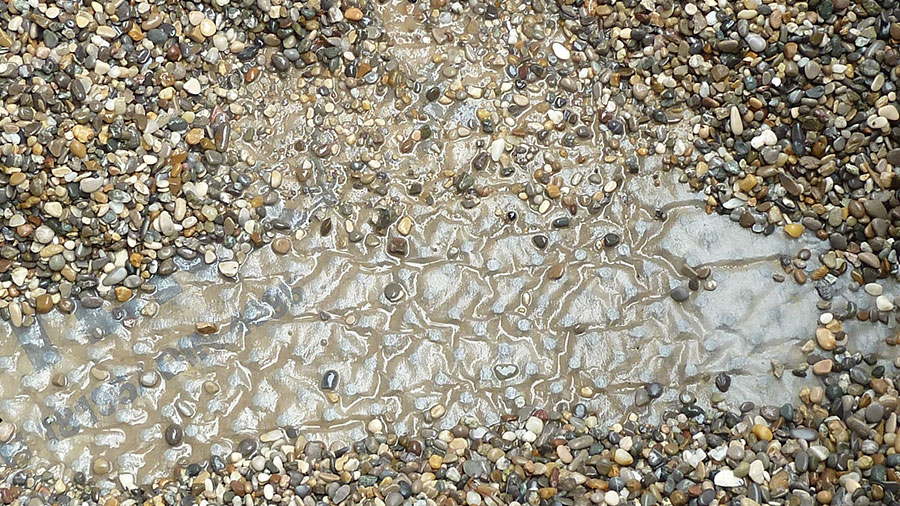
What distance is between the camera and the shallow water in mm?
2461

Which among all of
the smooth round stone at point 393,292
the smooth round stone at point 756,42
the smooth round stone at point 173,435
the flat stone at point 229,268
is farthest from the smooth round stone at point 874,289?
the smooth round stone at point 173,435

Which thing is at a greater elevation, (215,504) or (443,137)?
(443,137)

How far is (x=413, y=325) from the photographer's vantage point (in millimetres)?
2564

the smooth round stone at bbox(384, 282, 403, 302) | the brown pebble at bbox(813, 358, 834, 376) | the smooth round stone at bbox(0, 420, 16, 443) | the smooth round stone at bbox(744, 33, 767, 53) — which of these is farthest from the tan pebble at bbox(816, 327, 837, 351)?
the smooth round stone at bbox(0, 420, 16, 443)

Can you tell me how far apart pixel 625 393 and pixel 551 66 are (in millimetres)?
1019

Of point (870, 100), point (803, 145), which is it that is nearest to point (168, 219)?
point (803, 145)

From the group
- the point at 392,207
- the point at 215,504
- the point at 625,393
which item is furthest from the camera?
the point at 392,207

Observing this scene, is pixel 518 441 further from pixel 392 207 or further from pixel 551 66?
pixel 551 66

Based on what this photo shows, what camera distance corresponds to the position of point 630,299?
258cm

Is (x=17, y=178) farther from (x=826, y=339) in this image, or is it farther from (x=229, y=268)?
(x=826, y=339)

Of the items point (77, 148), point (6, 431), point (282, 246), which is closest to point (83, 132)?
point (77, 148)

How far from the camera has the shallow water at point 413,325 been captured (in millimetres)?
2461

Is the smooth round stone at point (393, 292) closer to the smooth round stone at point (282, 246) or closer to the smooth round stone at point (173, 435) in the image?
the smooth round stone at point (282, 246)

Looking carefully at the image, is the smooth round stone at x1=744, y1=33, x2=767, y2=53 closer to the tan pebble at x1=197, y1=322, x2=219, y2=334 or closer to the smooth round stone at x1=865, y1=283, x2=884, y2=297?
the smooth round stone at x1=865, y1=283, x2=884, y2=297
